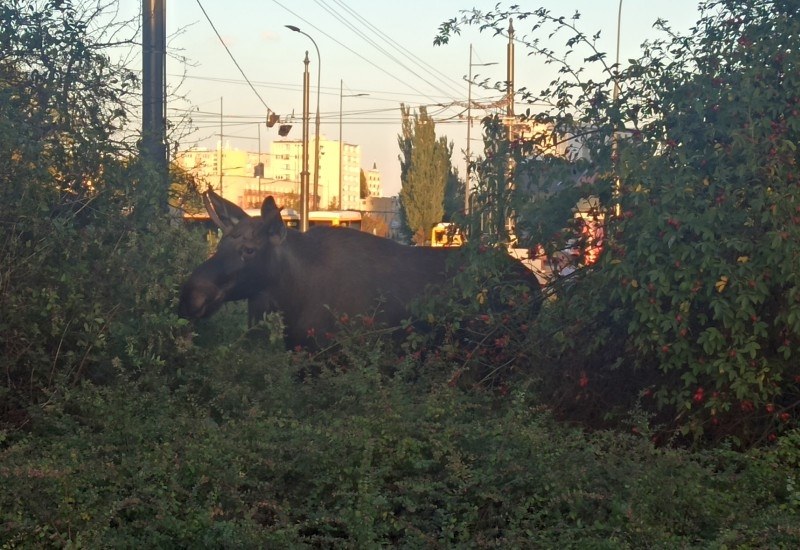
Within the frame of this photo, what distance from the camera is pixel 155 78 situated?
9.55 m

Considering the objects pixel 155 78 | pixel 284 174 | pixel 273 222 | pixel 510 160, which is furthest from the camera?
pixel 284 174

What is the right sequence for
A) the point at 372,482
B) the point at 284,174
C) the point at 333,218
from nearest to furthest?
the point at 372,482, the point at 333,218, the point at 284,174

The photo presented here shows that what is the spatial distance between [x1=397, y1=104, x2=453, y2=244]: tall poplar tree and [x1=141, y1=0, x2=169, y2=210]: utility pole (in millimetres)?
53313

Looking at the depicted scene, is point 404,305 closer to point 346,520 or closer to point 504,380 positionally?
point 504,380

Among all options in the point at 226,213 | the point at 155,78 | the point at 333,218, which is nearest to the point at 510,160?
the point at 226,213

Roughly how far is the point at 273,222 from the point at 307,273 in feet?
1.77

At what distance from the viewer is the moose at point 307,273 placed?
870 centimetres

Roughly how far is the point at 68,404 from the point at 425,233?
51.3 m

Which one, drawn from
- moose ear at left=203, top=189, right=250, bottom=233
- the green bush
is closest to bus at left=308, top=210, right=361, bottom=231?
moose ear at left=203, top=189, right=250, bottom=233

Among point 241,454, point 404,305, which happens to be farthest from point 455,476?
point 404,305

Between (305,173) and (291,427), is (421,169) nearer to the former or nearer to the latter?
(305,173)

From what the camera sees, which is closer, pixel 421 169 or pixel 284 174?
pixel 421 169

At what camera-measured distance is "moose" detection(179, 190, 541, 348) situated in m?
8.70

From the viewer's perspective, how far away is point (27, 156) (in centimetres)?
766
